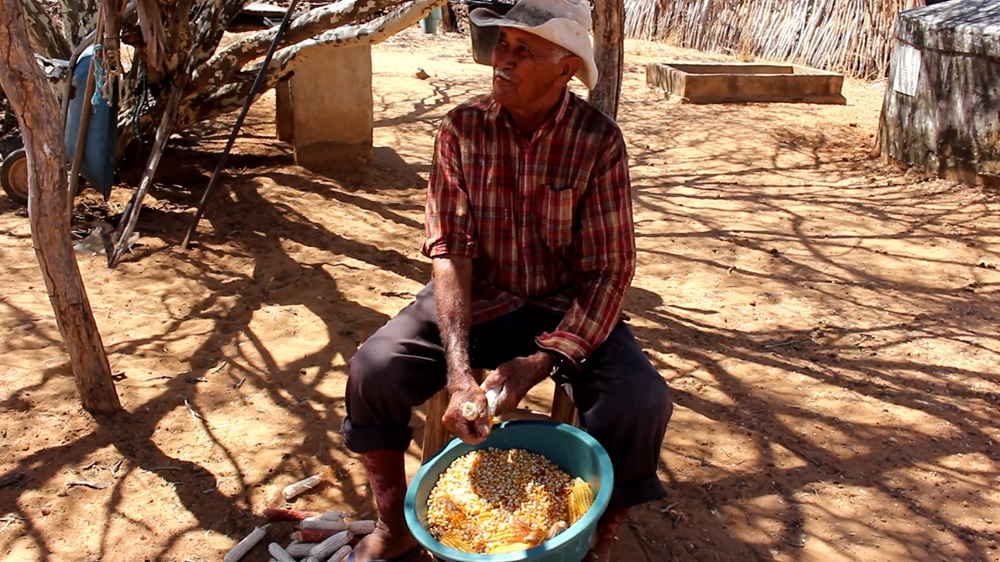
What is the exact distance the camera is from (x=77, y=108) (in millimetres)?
4770

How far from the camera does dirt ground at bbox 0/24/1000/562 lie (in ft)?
8.66

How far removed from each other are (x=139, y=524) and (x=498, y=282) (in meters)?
1.28

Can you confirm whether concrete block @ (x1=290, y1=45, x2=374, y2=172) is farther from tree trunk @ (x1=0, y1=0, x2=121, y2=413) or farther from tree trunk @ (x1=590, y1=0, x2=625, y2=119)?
tree trunk @ (x1=0, y1=0, x2=121, y2=413)

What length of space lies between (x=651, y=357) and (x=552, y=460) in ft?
5.04

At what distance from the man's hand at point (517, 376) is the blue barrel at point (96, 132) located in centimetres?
321

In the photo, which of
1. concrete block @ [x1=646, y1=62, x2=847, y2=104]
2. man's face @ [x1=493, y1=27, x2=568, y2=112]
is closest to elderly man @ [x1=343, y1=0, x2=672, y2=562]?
man's face @ [x1=493, y1=27, x2=568, y2=112]

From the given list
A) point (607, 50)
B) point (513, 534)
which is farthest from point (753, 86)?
point (513, 534)

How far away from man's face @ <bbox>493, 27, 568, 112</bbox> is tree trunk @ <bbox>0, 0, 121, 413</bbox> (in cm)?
145

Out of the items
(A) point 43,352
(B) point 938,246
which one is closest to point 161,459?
(A) point 43,352

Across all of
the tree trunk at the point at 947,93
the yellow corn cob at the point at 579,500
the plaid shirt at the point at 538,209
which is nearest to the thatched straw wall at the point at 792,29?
the tree trunk at the point at 947,93

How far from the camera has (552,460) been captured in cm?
226

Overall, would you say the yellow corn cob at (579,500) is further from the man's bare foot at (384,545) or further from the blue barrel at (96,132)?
the blue barrel at (96,132)

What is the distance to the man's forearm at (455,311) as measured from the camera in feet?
7.32

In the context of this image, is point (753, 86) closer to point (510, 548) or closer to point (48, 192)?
point (48, 192)
